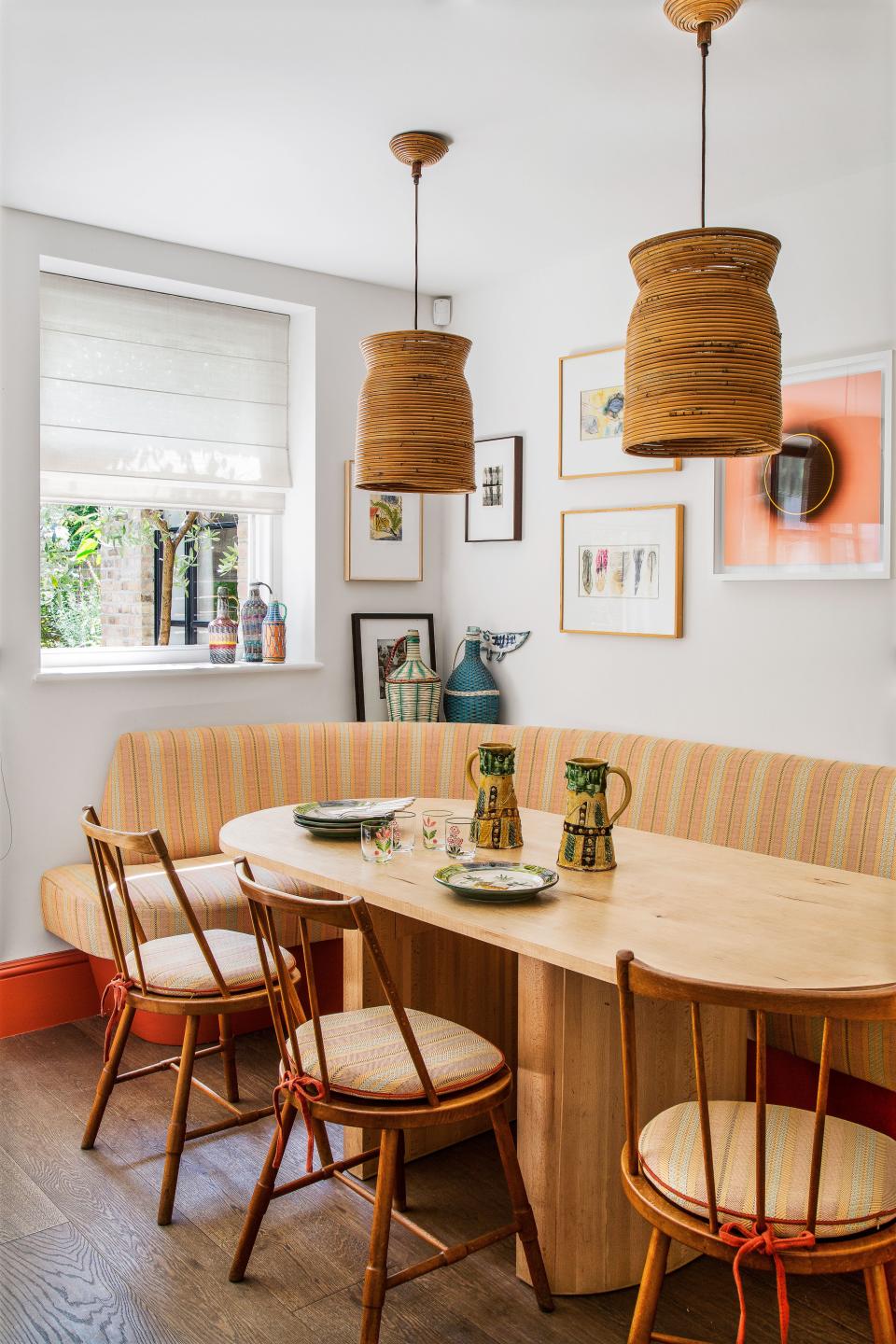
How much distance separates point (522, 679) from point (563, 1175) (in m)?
2.31

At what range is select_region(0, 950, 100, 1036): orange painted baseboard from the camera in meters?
3.39

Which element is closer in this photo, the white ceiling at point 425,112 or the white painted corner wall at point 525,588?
the white ceiling at point 425,112

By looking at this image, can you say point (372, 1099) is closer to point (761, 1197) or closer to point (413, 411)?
point (761, 1197)

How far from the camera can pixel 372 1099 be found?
1.87m

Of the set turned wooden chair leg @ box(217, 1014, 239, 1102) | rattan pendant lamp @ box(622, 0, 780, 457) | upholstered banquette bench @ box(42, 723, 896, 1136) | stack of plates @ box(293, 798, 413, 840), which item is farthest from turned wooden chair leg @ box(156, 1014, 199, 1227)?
rattan pendant lamp @ box(622, 0, 780, 457)

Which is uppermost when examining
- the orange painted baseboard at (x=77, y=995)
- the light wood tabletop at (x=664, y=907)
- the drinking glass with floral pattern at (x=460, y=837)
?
the drinking glass with floral pattern at (x=460, y=837)

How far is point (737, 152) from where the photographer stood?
2.89 meters

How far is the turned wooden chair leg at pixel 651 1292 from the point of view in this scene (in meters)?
1.59

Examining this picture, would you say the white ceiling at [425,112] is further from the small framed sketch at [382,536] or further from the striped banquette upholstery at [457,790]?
the striped banquette upholstery at [457,790]

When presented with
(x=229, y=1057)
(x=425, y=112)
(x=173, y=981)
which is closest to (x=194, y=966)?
(x=173, y=981)

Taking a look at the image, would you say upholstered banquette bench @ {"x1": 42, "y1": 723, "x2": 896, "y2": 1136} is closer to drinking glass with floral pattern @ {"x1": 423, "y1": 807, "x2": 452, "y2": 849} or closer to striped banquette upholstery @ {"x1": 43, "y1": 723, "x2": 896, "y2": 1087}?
striped banquette upholstery @ {"x1": 43, "y1": 723, "x2": 896, "y2": 1087}

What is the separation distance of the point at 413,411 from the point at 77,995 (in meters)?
2.17

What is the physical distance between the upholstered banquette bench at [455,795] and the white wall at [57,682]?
97 mm

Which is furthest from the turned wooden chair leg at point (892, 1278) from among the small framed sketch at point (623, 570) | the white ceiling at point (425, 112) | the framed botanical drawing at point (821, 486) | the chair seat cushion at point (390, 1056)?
the white ceiling at point (425, 112)
